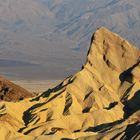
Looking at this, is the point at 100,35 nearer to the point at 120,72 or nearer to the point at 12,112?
the point at 120,72

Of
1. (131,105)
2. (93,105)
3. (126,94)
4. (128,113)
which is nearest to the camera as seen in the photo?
(128,113)

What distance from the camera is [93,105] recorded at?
6438 cm

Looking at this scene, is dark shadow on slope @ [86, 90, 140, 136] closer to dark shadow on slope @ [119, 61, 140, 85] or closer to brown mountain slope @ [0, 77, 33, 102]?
dark shadow on slope @ [119, 61, 140, 85]

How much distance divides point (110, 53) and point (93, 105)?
12544 mm

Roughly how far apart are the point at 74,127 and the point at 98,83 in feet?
48.8

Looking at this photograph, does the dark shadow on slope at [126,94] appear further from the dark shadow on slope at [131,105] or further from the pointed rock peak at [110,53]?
the pointed rock peak at [110,53]

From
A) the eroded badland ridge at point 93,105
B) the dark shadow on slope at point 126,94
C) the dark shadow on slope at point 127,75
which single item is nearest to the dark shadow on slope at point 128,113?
the eroded badland ridge at point 93,105

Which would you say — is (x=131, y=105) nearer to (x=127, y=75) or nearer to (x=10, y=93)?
(x=127, y=75)

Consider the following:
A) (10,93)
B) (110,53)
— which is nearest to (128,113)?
(110,53)

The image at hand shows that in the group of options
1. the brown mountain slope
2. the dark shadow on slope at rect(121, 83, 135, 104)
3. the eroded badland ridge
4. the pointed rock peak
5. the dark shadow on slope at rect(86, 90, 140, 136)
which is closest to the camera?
the dark shadow on slope at rect(86, 90, 140, 136)

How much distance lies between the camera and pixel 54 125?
2073 inches

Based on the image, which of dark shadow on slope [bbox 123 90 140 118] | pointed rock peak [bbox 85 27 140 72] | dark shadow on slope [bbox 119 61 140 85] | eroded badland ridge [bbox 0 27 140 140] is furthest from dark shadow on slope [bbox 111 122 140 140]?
pointed rock peak [bbox 85 27 140 72]

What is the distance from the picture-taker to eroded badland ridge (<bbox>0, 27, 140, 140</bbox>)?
4878 centimetres

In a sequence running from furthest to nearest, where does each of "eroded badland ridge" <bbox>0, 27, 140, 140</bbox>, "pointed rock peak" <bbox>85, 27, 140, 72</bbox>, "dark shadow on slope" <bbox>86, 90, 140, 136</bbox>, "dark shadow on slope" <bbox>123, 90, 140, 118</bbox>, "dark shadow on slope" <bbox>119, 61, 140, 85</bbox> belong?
"pointed rock peak" <bbox>85, 27, 140, 72</bbox> < "dark shadow on slope" <bbox>119, 61, 140, 85</bbox> < "dark shadow on slope" <bbox>123, 90, 140, 118</bbox> < "eroded badland ridge" <bbox>0, 27, 140, 140</bbox> < "dark shadow on slope" <bbox>86, 90, 140, 136</bbox>
